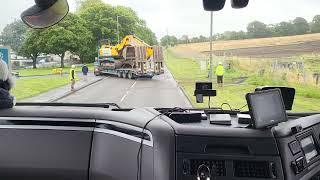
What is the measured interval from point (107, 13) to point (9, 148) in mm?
1278

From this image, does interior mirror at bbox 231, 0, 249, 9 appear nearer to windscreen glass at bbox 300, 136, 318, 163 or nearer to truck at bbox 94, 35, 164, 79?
windscreen glass at bbox 300, 136, 318, 163

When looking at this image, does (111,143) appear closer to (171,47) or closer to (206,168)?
(206,168)

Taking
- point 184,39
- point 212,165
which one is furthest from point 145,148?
point 184,39

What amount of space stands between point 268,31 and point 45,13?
1474 millimetres

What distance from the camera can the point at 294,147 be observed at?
235cm

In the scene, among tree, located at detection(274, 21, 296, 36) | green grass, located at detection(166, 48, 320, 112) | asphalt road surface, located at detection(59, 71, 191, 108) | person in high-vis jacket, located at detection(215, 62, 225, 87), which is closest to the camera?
tree, located at detection(274, 21, 296, 36)

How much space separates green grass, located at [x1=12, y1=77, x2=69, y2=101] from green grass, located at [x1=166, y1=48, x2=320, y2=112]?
3.60 ft

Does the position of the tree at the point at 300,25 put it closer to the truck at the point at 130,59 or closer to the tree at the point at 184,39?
the tree at the point at 184,39

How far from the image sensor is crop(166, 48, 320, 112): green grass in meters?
3.23

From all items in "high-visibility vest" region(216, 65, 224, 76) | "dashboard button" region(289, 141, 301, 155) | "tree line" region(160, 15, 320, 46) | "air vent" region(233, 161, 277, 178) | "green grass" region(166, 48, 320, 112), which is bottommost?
"air vent" region(233, 161, 277, 178)

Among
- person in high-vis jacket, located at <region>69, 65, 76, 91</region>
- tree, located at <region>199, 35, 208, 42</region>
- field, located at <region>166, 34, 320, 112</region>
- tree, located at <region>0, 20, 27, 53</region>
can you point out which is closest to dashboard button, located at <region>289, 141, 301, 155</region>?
field, located at <region>166, 34, 320, 112</region>

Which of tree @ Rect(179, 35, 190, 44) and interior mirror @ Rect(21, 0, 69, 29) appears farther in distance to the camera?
tree @ Rect(179, 35, 190, 44)

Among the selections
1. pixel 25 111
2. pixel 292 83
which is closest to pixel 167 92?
pixel 292 83

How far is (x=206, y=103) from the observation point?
313 centimetres
